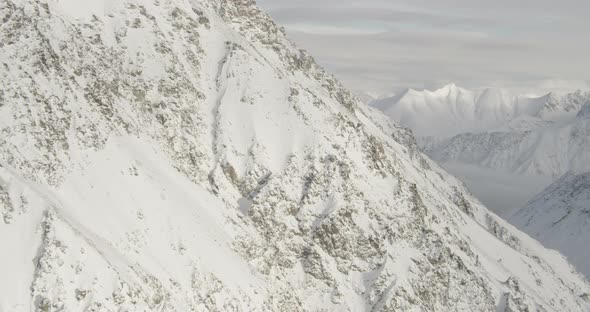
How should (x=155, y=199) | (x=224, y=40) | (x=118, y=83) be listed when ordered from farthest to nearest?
(x=224, y=40), (x=118, y=83), (x=155, y=199)

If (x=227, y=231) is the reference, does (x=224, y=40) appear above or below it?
above

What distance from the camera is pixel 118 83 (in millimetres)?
85312

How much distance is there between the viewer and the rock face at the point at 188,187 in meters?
65.0

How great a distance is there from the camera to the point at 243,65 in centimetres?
9812

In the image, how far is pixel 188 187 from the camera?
269ft

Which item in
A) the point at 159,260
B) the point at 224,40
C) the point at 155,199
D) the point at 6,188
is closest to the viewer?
the point at 6,188

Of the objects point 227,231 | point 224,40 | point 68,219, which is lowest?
point 227,231

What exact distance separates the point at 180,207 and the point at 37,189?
1611 cm

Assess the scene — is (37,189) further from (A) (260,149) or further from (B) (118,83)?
(A) (260,149)

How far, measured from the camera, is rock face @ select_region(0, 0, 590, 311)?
65.0 meters

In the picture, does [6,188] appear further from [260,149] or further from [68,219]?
[260,149]

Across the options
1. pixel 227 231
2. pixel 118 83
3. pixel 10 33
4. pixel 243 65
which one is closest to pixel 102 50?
pixel 118 83

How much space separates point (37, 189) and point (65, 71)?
55.9 feet

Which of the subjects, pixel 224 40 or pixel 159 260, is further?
pixel 224 40
